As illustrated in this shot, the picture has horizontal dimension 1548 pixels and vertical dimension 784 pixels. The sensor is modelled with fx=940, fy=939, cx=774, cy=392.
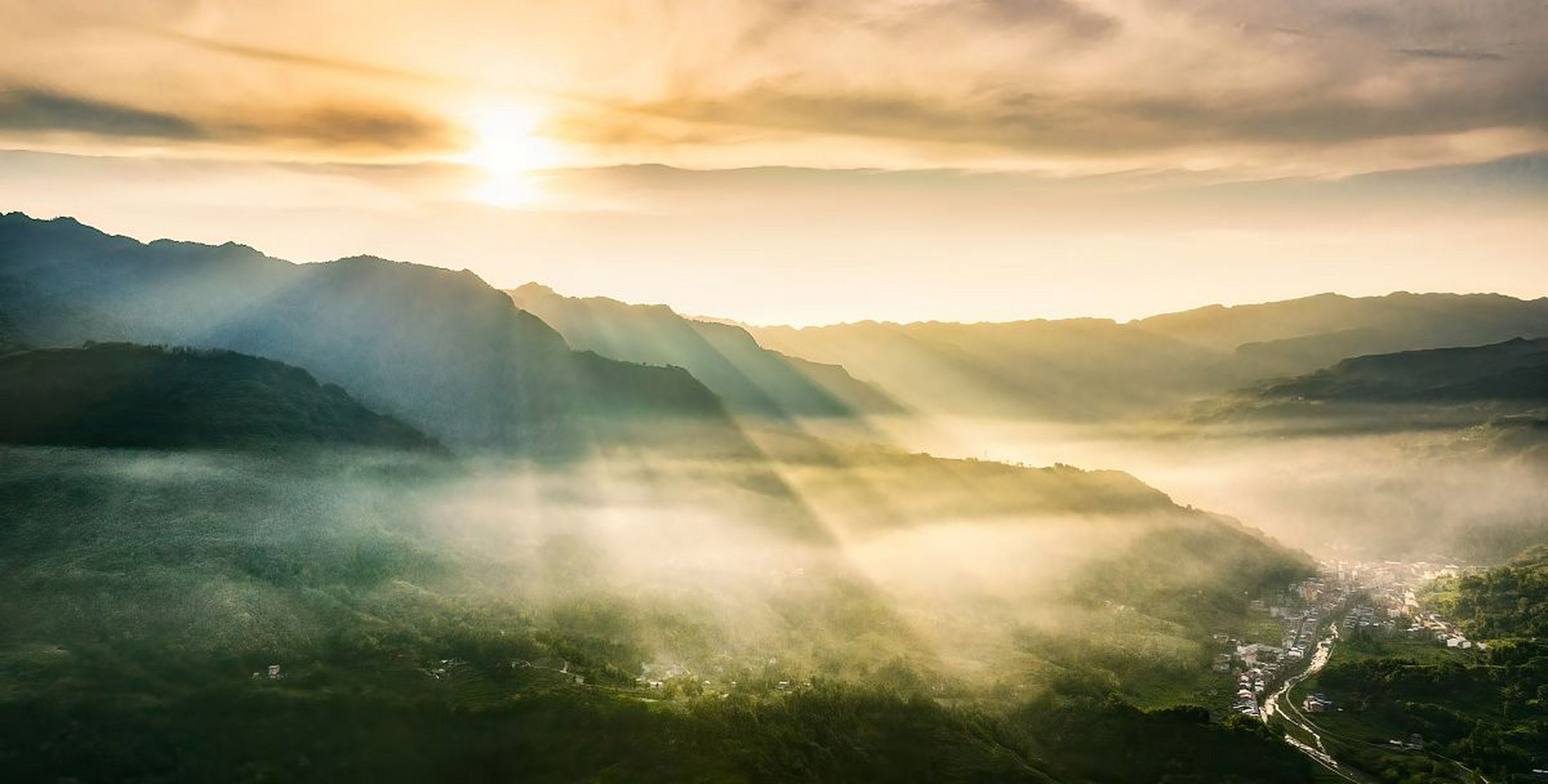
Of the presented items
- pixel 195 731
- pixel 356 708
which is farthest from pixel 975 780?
pixel 195 731

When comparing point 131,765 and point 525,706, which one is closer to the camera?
point 131,765

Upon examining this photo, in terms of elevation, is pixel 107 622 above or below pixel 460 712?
above

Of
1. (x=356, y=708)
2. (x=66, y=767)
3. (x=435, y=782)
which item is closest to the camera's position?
(x=66, y=767)

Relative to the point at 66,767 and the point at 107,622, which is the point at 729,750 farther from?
the point at 107,622

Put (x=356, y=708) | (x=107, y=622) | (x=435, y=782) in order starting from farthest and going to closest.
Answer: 1. (x=107, y=622)
2. (x=356, y=708)
3. (x=435, y=782)

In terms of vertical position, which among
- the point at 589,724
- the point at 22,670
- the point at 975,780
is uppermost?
the point at 22,670

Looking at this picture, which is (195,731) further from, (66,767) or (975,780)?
(975,780)

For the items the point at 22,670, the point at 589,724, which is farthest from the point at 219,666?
the point at 589,724

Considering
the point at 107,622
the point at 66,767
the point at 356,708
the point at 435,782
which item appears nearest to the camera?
the point at 66,767

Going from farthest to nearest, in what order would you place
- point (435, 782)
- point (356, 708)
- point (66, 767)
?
point (356, 708) → point (435, 782) → point (66, 767)
